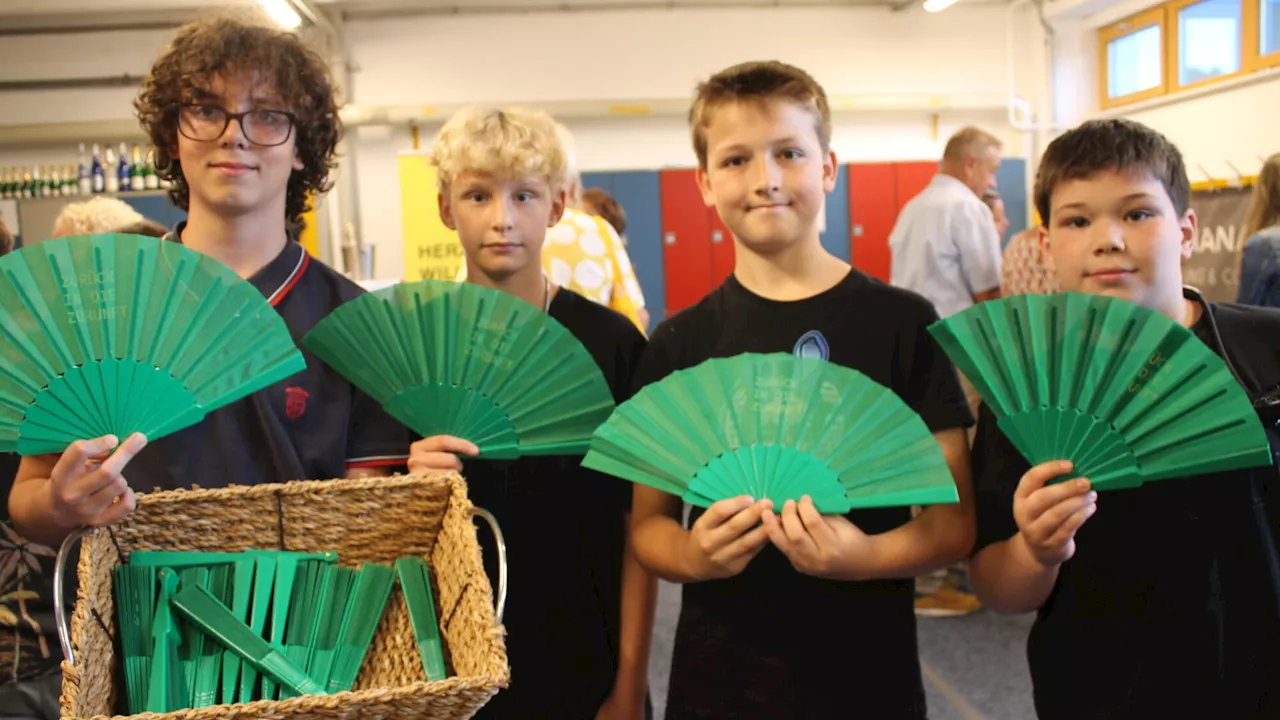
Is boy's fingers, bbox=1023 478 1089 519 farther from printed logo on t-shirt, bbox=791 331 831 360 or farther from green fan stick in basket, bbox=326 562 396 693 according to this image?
green fan stick in basket, bbox=326 562 396 693

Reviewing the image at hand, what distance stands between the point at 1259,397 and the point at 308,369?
117 cm

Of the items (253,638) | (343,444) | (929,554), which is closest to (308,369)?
(343,444)

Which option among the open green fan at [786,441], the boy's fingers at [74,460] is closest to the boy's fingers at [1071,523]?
the open green fan at [786,441]

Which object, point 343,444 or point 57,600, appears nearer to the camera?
point 57,600

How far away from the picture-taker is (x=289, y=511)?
1.05 metres

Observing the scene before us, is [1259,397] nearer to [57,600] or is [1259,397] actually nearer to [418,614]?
[418,614]

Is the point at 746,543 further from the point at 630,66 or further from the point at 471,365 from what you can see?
the point at 630,66

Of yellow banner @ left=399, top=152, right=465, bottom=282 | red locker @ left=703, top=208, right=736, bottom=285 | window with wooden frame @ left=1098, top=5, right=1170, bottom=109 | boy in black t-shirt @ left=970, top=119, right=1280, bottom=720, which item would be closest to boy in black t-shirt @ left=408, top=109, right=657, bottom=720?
boy in black t-shirt @ left=970, top=119, right=1280, bottom=720

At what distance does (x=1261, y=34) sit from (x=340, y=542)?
22.8 feet

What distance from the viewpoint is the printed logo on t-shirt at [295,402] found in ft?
3.93

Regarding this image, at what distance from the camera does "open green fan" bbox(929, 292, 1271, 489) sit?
0.99 m

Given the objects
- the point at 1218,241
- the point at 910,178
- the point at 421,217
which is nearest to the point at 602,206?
the point at 1218,241

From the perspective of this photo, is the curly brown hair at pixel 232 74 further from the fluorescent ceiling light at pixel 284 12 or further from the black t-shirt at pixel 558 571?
the fluorescent ceiling light at pixel 284 12

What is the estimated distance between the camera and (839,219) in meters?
7.82
